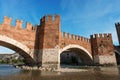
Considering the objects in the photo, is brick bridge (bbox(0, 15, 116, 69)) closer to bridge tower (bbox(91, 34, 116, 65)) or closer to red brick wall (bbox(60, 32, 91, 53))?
red brick wall (bbox(60, 32, 91, 53))

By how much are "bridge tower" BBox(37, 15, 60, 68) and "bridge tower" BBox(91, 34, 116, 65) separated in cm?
1071

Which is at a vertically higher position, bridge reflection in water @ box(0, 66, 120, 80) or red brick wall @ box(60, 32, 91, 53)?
red brick wall @ box(60, 32, 91, 53)

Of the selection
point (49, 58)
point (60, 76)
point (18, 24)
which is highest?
point (18, 24)

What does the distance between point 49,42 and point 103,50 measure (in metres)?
11.9

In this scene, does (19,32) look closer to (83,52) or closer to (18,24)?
(18,24)

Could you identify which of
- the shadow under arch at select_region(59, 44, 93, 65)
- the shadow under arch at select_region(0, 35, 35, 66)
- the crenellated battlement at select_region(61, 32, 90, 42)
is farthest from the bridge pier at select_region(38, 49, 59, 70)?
the shadow under arch at select_region(59, 44, 93, 65)

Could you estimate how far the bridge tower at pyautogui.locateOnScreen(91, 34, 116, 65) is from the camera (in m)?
19.6

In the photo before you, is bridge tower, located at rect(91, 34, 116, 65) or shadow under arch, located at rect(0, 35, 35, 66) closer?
shadow under arch, located at rect(0, 35, 35, 66)

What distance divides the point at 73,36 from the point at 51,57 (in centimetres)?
635

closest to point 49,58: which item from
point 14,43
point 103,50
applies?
point 14,43

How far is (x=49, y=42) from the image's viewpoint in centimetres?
1198

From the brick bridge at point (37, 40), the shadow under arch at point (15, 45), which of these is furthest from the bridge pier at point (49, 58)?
the shadow under arch at point (15, 45)

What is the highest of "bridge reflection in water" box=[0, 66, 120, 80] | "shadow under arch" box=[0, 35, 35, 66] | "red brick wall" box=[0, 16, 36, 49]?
"red brick wall" box=[0, 16, 36, 49]

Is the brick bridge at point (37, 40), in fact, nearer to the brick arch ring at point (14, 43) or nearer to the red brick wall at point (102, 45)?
the brick arch ring at point (14, 43)
